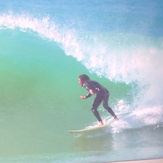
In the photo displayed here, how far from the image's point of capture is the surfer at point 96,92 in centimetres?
206

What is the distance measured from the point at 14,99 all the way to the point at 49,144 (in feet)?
1.26

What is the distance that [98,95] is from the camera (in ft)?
6.82

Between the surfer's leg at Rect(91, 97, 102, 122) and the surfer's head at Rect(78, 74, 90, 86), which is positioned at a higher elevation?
the surfer's head at Rect(78, 74, 90, 86)

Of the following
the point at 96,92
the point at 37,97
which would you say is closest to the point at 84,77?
the point at 96,92

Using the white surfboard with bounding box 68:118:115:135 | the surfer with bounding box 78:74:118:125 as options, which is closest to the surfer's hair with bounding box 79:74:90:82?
the surfer with bounding box 78:74:118:125

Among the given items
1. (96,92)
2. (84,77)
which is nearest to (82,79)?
(84,77)

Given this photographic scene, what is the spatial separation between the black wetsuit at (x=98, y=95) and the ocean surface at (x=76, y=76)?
0.10 feet

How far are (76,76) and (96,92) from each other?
0.18m

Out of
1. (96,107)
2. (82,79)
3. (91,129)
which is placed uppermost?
(82,79)

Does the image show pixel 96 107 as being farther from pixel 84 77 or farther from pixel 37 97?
pixel 37 97

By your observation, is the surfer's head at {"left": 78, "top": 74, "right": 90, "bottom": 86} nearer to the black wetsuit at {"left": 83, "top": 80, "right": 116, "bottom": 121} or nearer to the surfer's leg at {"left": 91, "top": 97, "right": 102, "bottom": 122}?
the black wetsuit at {"left": 83, "top": 80, "right": 116, "bottom": 121}

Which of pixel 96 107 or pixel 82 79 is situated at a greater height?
pixel 82 79

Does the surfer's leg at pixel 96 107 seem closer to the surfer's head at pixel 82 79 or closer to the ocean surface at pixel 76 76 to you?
the ocean surface at pixel 76 76

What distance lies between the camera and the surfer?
206 cm
